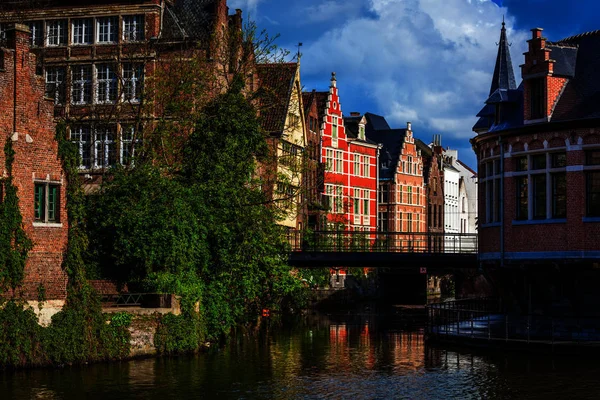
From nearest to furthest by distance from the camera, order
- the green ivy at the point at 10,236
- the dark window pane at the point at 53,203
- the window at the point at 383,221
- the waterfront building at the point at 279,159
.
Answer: the green ivy at the point at 10,236
the dark window pane at the point at 53,203
the waterfront building at the point at 279,159
the window at the point at 383,221

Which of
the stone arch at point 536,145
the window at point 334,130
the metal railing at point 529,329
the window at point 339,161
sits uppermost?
the window at point 334,130

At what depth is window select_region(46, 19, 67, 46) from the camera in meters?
52.6

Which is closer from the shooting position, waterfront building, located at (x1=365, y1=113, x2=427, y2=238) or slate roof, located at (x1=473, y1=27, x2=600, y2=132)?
slate roof, located at (x1=473, y1=27, x2=600, y2=132)

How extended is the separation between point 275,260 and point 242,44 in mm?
10260

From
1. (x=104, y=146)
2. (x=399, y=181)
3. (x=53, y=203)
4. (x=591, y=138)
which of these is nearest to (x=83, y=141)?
(x=104, y=146)

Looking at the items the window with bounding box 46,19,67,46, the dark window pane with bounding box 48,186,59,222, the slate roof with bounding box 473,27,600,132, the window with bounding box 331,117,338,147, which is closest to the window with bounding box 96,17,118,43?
the window with bounding box 46,19,67,46

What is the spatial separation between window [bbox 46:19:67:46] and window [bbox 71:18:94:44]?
1.59ft

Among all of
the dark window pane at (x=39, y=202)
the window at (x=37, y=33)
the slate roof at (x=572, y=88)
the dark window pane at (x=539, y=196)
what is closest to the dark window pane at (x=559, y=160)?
the dark window pane at (x=539, y=196)

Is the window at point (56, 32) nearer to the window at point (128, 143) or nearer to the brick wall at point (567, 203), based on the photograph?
the window at point (128, 143)

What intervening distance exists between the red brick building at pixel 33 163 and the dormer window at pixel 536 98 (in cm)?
1595

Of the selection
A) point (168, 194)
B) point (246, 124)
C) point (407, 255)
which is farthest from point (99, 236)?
point (407, 255)

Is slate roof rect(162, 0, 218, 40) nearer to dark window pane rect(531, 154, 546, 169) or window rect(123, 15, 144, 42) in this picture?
window rect(123, 15, 144, 42)

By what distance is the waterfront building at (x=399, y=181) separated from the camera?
91.2 meters

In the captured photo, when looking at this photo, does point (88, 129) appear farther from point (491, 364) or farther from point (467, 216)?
point (467, 216)
